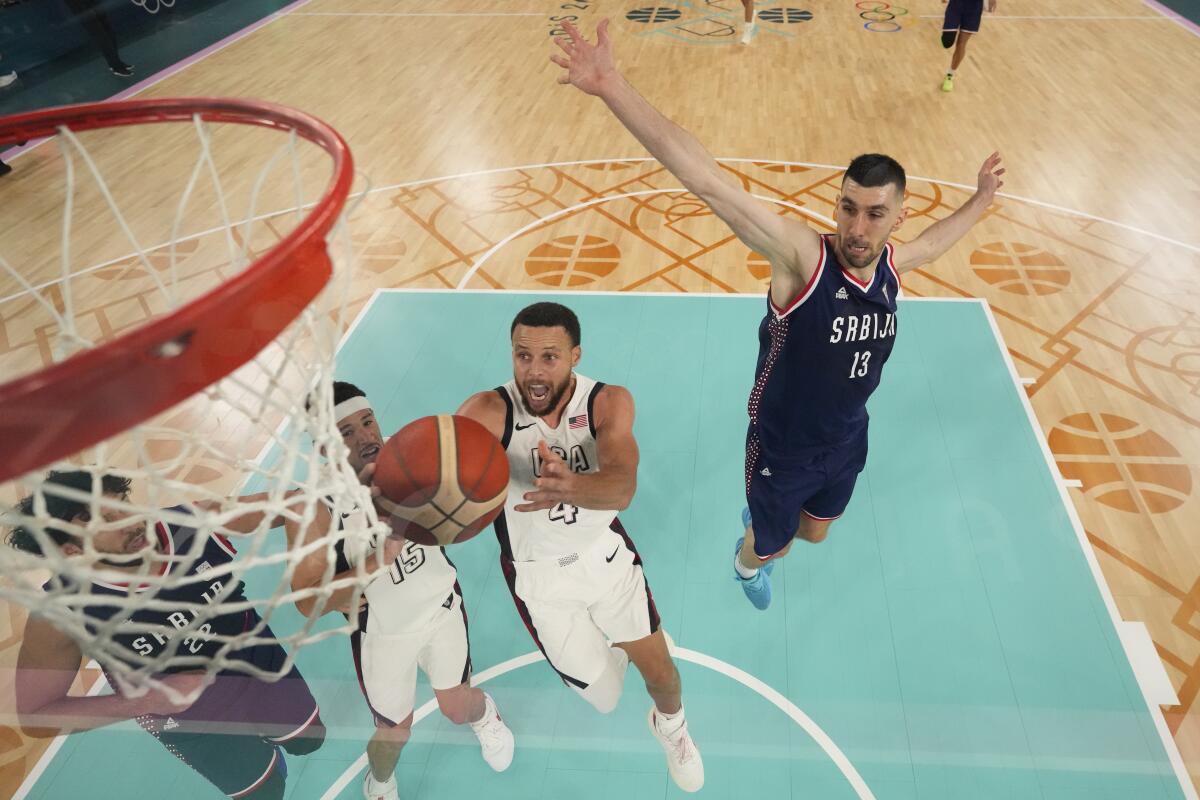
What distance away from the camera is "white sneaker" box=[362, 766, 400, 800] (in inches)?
97.4

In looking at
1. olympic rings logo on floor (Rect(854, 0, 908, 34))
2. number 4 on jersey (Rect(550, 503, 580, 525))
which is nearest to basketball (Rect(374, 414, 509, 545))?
number 4 on jersey (Rect(550, 503, 580, 525))

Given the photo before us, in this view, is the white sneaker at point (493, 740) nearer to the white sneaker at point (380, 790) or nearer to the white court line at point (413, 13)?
the white sneaker at point (380, 790)

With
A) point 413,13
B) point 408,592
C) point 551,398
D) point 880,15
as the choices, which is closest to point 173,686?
point 408,592

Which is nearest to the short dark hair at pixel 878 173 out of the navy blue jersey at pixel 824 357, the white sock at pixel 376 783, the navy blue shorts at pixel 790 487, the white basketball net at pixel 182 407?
the navy blue jersey at pixel 824 357

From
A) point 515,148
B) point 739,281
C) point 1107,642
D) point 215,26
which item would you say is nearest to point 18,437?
point 1107,642

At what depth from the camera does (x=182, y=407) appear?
239 cm

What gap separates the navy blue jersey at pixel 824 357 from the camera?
2363 millimetres

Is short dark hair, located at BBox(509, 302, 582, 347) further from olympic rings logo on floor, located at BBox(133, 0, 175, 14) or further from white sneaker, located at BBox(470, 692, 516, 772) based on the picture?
olympic rings logo on floor, located at BBox(133, 0, 175, 14)

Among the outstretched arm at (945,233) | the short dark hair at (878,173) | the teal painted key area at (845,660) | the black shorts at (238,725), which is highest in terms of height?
the short dark hair at (878,173)

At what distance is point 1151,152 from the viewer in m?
6.54

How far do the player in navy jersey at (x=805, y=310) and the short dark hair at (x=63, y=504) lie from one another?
165 centimetres

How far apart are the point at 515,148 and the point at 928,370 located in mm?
4706

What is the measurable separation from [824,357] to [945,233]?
0.80 m

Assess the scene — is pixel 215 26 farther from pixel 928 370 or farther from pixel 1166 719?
pixel 1166 719
